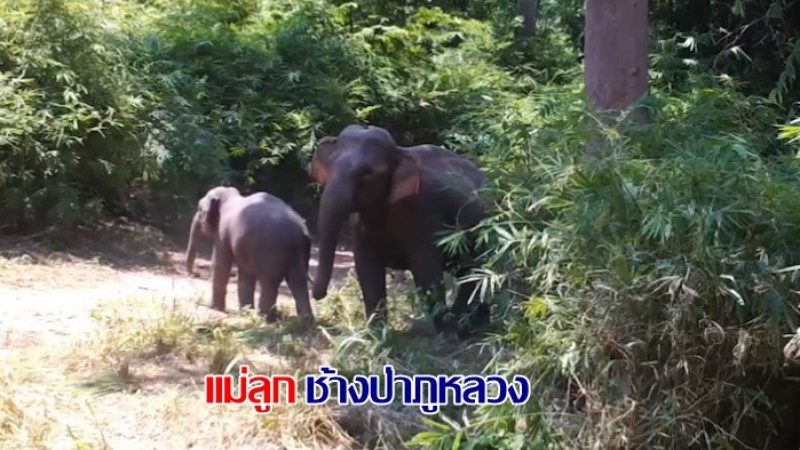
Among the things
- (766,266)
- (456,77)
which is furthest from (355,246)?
(456,77)

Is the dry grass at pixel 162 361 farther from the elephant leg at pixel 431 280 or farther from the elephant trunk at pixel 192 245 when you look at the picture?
the elephant trunk at pixel 192 245

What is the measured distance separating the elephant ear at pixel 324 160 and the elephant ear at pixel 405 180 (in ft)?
1.21

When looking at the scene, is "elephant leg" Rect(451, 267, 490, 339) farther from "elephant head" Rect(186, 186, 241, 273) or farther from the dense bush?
"elephant head" Rect(186, 186, 241, 273)

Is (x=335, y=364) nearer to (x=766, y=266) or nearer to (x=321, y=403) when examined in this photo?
(x=321, y=403)

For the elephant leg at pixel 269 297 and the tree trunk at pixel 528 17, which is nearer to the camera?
the elephant leg at pixel 269 297

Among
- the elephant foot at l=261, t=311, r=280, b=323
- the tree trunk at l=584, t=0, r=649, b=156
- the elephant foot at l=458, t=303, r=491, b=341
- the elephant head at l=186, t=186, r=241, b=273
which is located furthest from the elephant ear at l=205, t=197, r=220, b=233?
the tree trunk at l=584, t=0, r=649, b=156

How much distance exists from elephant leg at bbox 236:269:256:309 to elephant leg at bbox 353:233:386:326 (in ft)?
2.97

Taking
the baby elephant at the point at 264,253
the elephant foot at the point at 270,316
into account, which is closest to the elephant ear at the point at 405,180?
the baby elephant at the point at 264,253

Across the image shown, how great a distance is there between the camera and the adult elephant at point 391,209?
6.09m

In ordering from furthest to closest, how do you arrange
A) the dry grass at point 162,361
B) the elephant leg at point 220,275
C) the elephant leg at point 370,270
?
the elephant leg at point 220,275, the elephant leg at point 370,270, the dry grass at point 162,361

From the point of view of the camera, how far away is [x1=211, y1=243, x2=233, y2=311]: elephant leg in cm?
708

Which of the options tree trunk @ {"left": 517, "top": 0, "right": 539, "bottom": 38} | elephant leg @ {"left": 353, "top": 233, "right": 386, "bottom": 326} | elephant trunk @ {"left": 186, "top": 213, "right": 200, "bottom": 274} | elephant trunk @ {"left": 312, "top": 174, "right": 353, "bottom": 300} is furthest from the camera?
tree trunk @ {"left": 517, "top": 0, "right": 539, "bottom": 38}

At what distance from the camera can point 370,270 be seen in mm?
6555

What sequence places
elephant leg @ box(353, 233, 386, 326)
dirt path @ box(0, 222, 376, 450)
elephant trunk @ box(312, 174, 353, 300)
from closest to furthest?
1. dirt path @ box(0, 222, 376, 450)
2. elephant trunk @ box(312, 174, 353, 300)
3. elephant leg @ box(353, 233, 386, 326)
